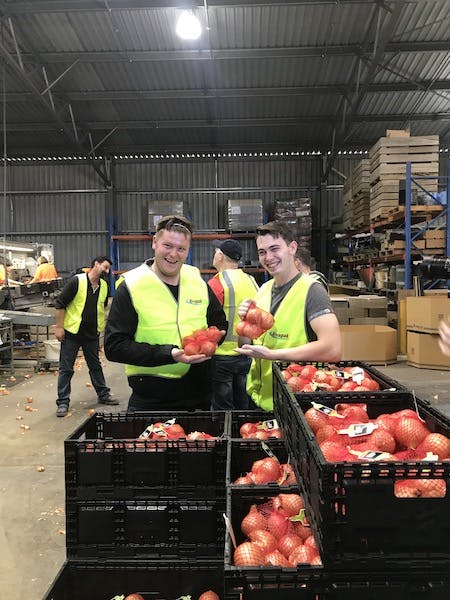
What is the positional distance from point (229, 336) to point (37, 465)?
198cm

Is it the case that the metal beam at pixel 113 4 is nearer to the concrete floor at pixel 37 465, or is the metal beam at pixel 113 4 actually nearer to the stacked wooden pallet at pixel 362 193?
the stacked wooden pallet at pixel 362 193

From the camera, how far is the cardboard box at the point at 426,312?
7.19 m

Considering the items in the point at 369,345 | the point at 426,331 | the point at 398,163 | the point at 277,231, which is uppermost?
the point at 398,163

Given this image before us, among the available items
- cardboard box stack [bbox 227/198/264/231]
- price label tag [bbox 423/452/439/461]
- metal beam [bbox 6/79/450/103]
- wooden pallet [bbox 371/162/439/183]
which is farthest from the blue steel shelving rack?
price label tag [bbox 423/452/439/461]

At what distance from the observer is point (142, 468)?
1.91 m

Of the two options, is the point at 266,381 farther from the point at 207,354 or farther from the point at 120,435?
the point at 120,435

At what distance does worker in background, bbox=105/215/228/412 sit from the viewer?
2432 mm

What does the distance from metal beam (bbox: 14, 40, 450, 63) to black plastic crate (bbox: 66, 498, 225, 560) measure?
833cm

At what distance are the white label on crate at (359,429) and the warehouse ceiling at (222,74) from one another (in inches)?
270

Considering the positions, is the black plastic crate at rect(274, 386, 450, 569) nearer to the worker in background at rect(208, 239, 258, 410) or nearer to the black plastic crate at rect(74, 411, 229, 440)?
the black plastic crate at rect(74, 411, 229, 440)

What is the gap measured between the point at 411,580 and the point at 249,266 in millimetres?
12203

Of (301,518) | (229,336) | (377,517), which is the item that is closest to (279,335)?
(301,518)

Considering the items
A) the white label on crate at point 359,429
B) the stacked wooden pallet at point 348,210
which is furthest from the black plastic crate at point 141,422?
the stacked wooden pallet at point 348,210

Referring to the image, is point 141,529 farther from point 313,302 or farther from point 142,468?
point 313,302
